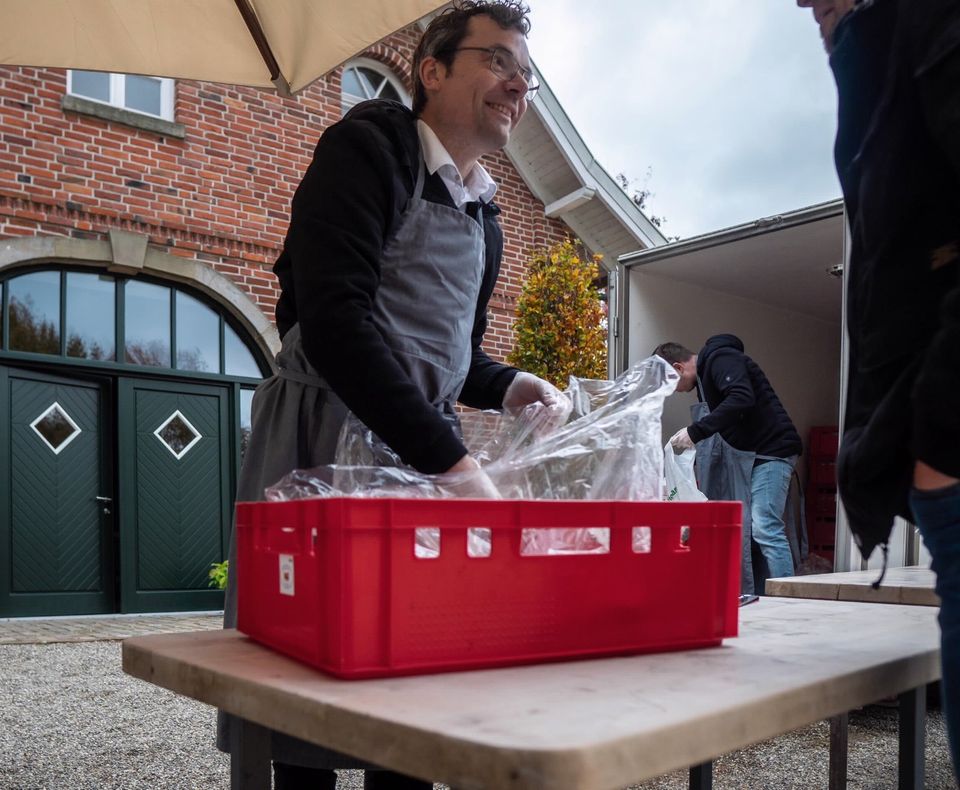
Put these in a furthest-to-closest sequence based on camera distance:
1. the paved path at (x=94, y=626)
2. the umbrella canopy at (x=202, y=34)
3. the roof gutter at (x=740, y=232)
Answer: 1. the paved path at (x=94, y=626)
2. the roof gutter at (x=740, y=232)
3. the umbrella canopy at (x=202, y=34)

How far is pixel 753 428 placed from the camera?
18.5 ft

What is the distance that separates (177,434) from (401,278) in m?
7.38

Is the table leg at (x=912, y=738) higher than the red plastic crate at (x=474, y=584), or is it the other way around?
the red plastic crate at (x=474, y=584)

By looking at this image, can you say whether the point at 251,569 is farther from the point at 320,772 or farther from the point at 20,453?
the point at 20,453

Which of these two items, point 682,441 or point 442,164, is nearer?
point 442,164

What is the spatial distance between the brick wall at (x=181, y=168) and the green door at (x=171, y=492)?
4.07 ft

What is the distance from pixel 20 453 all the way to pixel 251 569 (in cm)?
721

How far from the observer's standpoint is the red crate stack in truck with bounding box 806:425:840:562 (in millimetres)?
6832

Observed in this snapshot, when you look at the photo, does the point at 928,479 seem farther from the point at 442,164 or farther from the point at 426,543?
the point at 442,164

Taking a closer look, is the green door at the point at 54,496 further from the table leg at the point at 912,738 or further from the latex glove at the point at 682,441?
the table leg at the point at 912,738

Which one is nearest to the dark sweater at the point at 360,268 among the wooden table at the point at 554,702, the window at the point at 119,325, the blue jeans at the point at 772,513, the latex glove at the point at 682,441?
the wooden table at the point at 554,702

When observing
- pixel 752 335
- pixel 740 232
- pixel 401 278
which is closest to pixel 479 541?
pixel 401 278

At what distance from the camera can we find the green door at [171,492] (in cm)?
807

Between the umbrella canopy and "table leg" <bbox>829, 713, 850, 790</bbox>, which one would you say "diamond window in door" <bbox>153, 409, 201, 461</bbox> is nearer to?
the umbrella canopy
